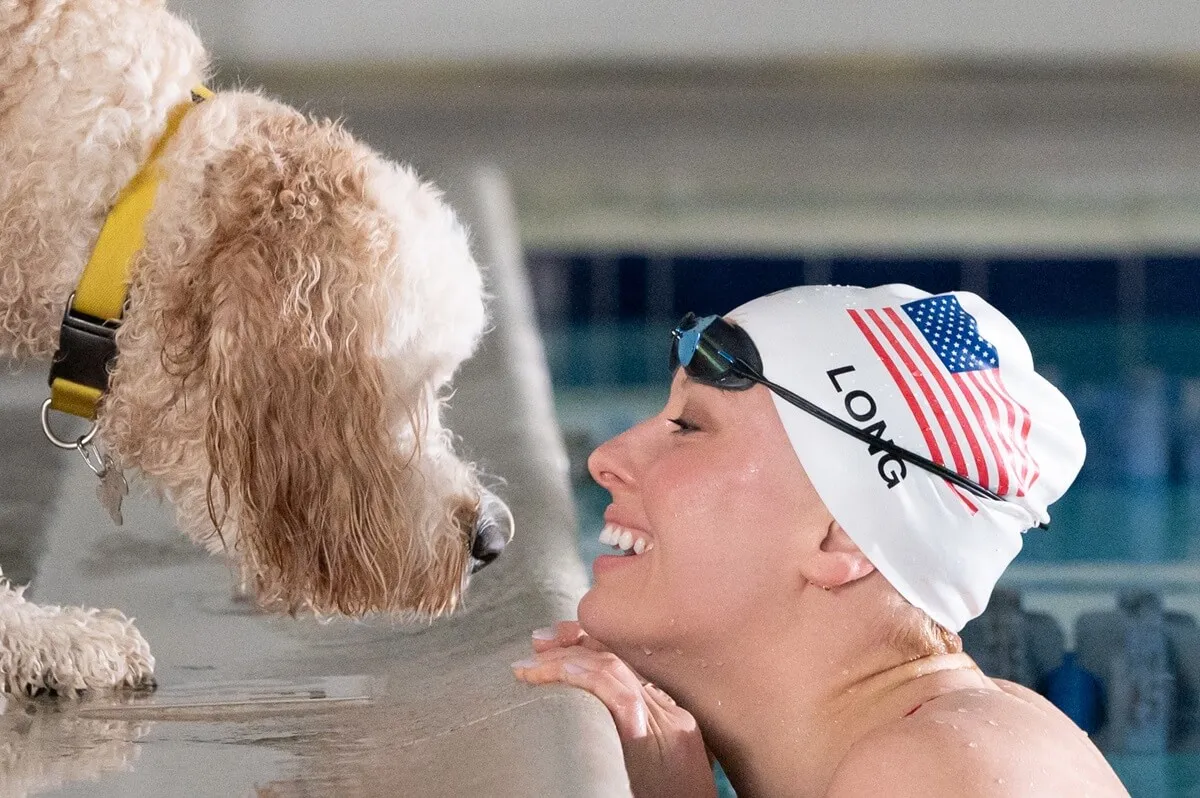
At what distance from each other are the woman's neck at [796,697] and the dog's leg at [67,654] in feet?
2.75

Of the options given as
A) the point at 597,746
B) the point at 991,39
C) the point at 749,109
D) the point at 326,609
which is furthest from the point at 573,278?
the point at 597,746

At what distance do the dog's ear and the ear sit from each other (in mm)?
698

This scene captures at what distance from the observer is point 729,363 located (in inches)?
105

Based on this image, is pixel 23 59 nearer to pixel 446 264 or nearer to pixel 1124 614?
pixel 446 264

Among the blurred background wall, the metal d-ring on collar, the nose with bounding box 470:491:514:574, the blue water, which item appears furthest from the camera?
the blurred background wall

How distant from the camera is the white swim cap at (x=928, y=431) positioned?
252cm

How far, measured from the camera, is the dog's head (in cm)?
260

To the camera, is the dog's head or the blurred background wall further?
the blurred background wall

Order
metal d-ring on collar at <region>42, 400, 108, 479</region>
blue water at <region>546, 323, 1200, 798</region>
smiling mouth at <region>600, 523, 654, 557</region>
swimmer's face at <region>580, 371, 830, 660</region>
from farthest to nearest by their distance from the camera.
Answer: blue water at <region>546, 323, 1200, 798</region>, metal d-ring on collar at <region>42, 400, 108, 479</region>, smiling mouth at <region>600, 523, 654, 557</region>, swimmer's face at <region>580, 371, 830, 660</region>

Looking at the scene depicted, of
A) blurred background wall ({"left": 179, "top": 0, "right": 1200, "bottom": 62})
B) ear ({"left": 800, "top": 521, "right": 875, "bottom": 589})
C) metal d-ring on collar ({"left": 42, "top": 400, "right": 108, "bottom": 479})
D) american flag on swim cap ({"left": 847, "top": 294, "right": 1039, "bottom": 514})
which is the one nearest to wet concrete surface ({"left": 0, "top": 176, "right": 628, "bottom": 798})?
metal d-ring on collar ({"left": 42, "top": 400, "right": 108, "bottom": 479})

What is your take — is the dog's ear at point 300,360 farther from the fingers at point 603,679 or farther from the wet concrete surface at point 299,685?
the fingers at point 603,679

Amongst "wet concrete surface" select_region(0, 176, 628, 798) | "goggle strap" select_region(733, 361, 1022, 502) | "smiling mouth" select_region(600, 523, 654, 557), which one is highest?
"goggle strap" select_region(733, 361, 1022, 502)

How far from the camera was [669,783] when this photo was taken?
253 cm

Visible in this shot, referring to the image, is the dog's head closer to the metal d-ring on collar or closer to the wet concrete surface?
the metal d-ring on collar
